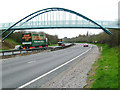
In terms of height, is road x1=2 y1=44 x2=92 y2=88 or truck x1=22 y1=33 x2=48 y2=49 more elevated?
truck x1=22 y1=33 x2=48 y2=49

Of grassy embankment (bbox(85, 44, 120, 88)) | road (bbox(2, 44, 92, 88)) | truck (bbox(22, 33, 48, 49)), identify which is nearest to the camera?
grassy embankment (bbox(85, 44, 120, 88))

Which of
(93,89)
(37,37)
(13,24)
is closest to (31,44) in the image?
(37,37)

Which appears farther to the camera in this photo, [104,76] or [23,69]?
[23,69]

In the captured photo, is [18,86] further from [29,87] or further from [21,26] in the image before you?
[21,26]

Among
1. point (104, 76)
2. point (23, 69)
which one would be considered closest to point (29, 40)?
point (23, 69)

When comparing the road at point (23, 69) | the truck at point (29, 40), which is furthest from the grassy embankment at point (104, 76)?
the truck at point (29, 40)

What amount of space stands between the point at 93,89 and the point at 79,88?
93cm

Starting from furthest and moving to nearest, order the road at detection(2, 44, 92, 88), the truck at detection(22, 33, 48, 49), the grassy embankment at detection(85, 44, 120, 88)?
the truck at detection(22, 33, 48, 49) < the road at detection(2, 44, 92, 88) < the grassy embankment at detection(85, 44, 120, 88)

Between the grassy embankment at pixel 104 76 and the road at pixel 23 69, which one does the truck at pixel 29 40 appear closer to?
the road at pixel 23 69

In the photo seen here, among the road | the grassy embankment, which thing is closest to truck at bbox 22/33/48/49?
the road

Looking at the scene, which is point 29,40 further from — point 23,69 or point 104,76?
point 104,76

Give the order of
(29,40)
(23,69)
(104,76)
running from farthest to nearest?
(29,40)
(23,69)
(104,76)

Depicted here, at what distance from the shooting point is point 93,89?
5.54 meters

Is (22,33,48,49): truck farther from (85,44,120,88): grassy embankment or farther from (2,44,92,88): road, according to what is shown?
(85,44,120,88): grassy embankment
